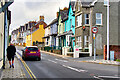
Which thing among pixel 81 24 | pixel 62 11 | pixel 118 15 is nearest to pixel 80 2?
pixel 81 24

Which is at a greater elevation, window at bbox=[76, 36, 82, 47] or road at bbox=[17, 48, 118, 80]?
A: window at bbox=[76, 36, 82, 47]

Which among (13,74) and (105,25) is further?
(105,25)

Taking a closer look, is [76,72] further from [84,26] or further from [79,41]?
[79,41]

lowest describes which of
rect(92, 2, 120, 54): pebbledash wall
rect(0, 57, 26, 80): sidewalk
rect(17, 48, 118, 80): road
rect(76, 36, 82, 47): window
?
rect(17, 48, 118, 80): road

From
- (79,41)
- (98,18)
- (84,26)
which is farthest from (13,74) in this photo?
(79,41)

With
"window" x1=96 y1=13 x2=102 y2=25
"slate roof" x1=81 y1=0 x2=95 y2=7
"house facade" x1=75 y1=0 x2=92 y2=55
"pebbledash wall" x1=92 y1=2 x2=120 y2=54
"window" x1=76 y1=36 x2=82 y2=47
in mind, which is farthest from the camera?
"window" x1=76 y1=36 x2=82 y2=47

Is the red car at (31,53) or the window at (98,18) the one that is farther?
the window at (98,18)

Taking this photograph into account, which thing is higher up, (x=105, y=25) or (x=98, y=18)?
(x=98, y=18)

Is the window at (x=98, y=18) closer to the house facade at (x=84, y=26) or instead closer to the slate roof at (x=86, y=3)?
the house facade at (x=84, y=26)

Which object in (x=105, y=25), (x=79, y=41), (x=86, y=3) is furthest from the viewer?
(x=79, y=41)

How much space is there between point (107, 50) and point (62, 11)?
92.0 ft

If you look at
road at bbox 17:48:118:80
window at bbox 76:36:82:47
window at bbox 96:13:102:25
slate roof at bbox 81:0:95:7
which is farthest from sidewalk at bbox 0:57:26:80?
slate roof at bbox 81:0:95:7

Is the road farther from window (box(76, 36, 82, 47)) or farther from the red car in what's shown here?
window (box(76, 36, 82, 47))

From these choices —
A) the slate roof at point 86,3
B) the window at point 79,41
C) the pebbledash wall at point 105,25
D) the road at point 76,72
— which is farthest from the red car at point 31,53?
the slate roof at point 86,3
